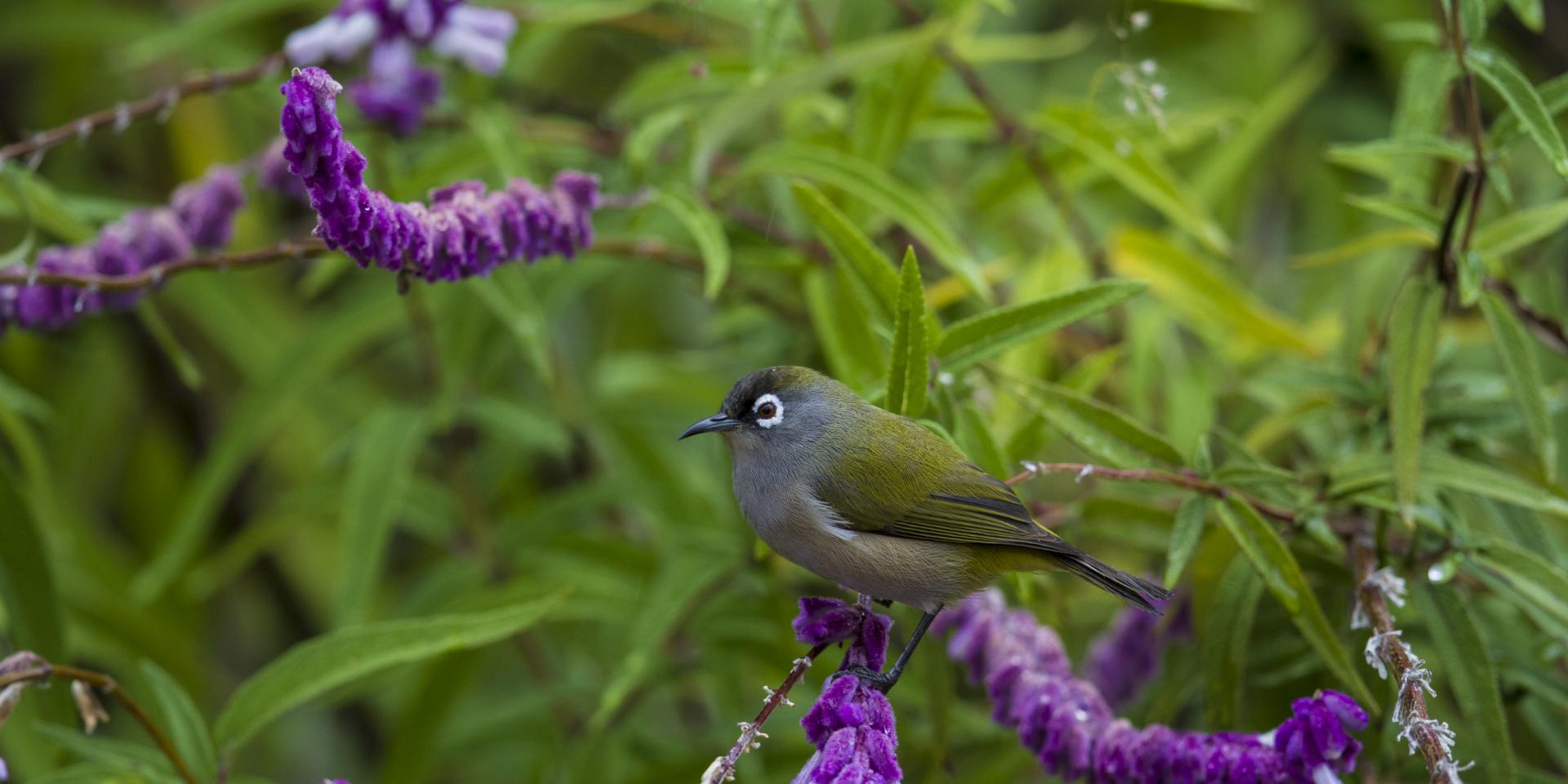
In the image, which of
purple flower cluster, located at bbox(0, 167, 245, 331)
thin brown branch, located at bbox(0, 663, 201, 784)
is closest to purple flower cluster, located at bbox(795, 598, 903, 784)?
thin brown branch, located at bbox(0, 663, 201, 784)

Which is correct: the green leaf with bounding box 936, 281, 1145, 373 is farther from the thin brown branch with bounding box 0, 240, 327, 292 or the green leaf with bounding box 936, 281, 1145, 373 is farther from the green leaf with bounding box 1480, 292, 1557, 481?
the thin brown branch with bounding box 0, 240, 327, 292

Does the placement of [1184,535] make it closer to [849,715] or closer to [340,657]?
[849,715]

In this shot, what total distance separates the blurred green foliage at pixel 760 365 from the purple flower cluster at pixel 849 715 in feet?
0.89

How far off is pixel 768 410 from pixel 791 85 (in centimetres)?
74

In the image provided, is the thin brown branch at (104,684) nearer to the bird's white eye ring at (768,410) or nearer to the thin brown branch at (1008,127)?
the bird's white eye ring at (768,410)

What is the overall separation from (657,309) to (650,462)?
149 cm

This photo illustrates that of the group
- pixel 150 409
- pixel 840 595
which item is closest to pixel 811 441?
pixel 840 595

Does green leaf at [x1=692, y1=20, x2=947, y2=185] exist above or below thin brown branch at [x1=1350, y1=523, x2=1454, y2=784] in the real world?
above

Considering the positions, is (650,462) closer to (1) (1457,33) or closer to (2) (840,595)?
(2) (840,595)

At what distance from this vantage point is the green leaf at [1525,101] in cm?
188

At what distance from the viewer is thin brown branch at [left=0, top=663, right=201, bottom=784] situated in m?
1.79

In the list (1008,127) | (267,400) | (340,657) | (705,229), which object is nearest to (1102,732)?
(705,229)

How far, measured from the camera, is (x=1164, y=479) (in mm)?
2023

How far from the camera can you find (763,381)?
2230 millimetres
